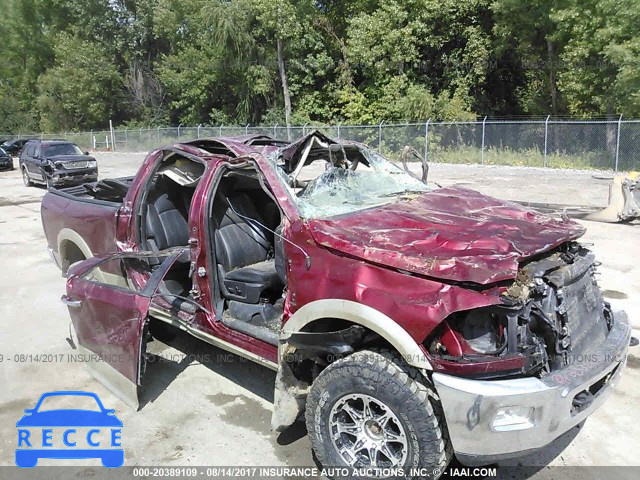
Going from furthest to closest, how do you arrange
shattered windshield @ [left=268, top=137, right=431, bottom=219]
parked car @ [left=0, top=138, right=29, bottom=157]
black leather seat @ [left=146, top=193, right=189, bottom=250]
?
parked car @ [left=0, top=138, right=29, bottom=157], black leather seat @ [left=146, top=193, right=189, bottom=250], shattered windshield @ [left=268, top=137, right=431, bottom=219]

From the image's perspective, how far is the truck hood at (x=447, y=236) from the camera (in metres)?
2.77

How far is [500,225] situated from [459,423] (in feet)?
4.39

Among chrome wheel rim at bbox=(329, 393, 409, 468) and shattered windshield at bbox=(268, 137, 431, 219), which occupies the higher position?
shattered windshield at bbox=(268, 137, 431, 219)

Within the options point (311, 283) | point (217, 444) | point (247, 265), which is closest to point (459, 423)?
point (311, 283)

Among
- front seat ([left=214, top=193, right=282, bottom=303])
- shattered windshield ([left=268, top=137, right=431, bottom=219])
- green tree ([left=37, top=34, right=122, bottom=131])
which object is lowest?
front seat ([left=214, top=193, right=282, bottom=303])

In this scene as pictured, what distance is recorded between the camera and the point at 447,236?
3.11 metres

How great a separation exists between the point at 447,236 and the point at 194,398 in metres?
2.48

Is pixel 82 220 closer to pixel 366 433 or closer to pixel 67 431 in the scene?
pixel 67 431

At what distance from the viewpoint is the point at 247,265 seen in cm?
468

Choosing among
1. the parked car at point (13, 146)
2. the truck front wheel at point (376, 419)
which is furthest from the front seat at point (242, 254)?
the parked car at point (13, 146)

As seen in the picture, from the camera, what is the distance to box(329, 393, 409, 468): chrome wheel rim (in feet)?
9.47

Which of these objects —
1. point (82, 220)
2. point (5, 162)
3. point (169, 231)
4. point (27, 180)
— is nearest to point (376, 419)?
point (169, 231)

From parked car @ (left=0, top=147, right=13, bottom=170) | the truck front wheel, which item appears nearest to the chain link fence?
parked car @ (left=0, top=147, right=13, bottom=170)

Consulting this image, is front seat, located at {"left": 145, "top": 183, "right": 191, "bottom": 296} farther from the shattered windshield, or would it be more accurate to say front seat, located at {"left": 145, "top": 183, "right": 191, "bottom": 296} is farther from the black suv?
the black suv
